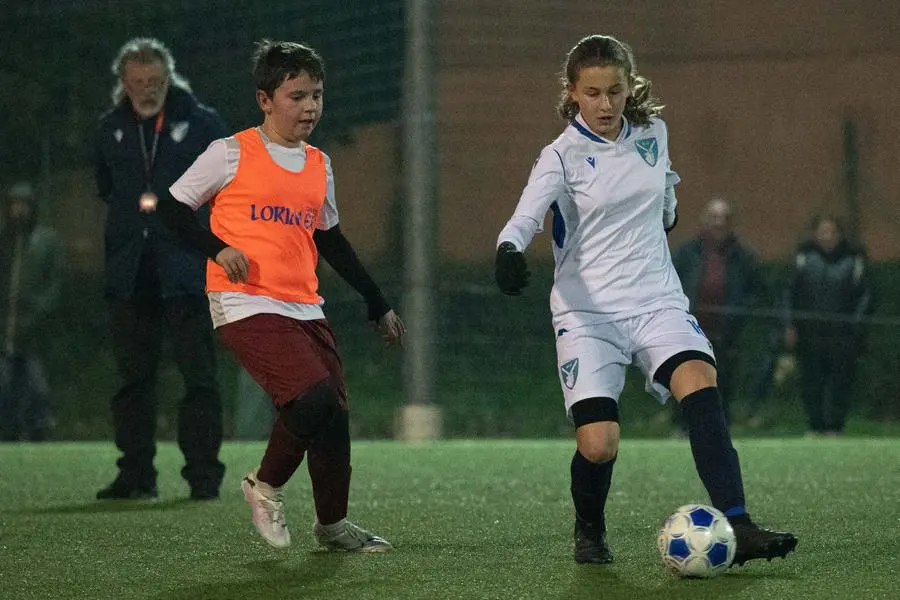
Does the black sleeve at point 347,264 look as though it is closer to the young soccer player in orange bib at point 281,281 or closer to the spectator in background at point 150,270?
the young soccer player in orange bib at point 281,281

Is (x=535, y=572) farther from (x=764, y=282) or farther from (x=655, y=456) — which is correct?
(x=764, y=282)

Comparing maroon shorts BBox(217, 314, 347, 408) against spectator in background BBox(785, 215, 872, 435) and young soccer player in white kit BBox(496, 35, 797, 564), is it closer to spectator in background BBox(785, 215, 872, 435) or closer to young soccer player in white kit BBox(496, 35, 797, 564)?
young soccer player in white kit BBox(496, 35, 797, 564)

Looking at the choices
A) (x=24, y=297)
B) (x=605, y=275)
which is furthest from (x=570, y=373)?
(x=24, y=297)

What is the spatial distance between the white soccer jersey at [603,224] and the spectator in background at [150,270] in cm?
249

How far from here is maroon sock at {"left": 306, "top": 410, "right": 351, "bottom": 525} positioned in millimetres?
5641

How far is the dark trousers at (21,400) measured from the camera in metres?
12.7

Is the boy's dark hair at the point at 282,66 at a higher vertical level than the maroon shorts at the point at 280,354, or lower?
higher

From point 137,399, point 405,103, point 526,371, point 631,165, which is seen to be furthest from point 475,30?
point 631,165

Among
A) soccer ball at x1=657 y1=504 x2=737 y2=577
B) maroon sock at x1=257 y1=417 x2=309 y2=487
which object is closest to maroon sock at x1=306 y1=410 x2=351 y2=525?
maroon sock at x1=257 y1=417 x2=309 y2=487

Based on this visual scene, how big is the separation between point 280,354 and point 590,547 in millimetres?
1124

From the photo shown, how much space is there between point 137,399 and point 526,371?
5.65m

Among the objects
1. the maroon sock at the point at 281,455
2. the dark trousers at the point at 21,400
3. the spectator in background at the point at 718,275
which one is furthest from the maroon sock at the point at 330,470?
the dark trousers at the point at 21,400

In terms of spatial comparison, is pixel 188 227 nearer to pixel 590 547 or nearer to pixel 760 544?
pixel 590 547

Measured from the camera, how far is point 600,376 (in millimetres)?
5273
